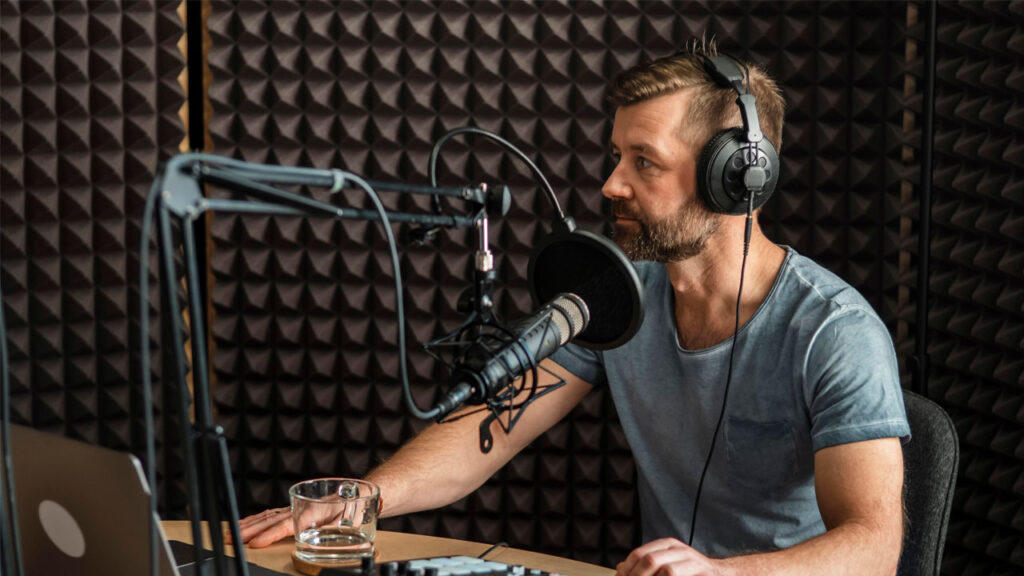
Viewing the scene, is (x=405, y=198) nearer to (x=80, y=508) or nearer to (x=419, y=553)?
(x=419, y=553)

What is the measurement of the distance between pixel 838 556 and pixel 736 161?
22.7 inches

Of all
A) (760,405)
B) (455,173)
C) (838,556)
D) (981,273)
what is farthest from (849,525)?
(455,173)

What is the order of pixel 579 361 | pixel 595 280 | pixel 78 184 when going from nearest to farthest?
pixel 595 280, pixel 579 361, pixel 78 184

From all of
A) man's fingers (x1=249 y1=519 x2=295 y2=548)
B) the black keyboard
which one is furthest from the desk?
the black keyboard

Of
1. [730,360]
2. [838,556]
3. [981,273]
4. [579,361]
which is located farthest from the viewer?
[981,273]

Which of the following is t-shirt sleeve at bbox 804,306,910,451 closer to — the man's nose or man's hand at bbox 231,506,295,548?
the man's nose

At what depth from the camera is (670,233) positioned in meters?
1.51

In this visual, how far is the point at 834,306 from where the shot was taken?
1.46 meters

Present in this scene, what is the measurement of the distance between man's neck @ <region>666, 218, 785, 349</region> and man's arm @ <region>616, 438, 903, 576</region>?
310 mm

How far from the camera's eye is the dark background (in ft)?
7.19

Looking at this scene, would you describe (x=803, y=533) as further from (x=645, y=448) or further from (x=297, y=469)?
(x=297, y=469)

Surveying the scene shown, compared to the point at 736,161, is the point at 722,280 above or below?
below

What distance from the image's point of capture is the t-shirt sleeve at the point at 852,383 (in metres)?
1.32

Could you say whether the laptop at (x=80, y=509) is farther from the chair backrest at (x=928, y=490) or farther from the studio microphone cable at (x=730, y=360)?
the chair backrest at (x=928, y=490)
